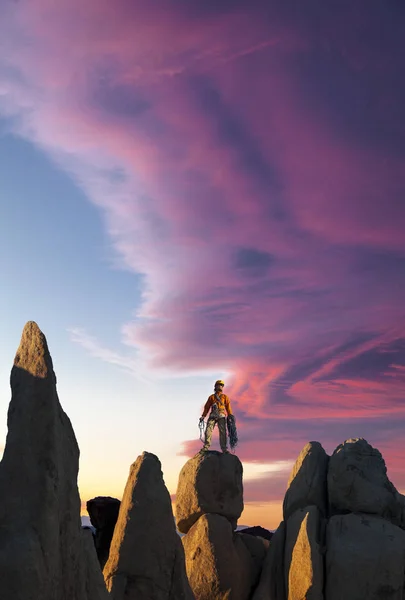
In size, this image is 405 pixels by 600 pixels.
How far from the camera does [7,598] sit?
884 centimetres

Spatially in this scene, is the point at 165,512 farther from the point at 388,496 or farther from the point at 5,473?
the point at 388,496

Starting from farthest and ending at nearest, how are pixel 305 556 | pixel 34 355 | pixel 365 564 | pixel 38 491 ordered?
pixel 305 556
pixel 365 564
pixel 34 355
pixel 38 491

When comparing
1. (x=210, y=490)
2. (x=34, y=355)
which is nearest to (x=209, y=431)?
(x=210, y=490)

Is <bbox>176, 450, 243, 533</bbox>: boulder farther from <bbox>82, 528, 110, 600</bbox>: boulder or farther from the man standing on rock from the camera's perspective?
<bbox>82, 528, 110, 600</bbox>: boulder

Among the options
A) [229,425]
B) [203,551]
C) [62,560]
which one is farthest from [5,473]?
[229,425]

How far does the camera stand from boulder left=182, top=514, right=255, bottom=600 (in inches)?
812

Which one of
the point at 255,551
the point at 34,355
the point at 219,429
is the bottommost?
the point at 255,551

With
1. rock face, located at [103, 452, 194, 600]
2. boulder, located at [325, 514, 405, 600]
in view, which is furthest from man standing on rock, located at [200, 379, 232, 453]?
rock face, located at [103, 452, 194, 600]

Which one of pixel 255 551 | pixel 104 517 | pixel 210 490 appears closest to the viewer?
pixel 104 517

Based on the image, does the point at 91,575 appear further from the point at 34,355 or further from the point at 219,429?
the point at 219,429

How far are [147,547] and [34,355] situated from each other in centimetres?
630

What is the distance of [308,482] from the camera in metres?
23.5

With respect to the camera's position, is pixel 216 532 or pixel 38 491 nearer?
pixel 38 491

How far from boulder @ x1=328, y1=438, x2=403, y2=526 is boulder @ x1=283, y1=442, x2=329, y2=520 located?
1.41 ft
